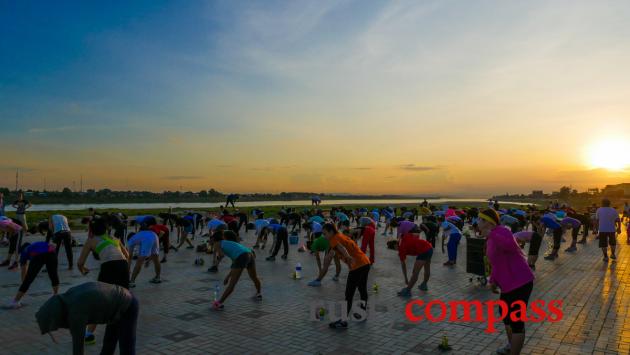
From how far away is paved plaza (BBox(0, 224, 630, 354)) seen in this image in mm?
6246

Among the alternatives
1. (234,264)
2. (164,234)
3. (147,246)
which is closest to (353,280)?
(234,264)

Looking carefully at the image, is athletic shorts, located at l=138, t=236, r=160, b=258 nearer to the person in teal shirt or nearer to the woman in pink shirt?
the person in teal shirt

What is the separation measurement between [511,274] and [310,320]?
12.4 ft

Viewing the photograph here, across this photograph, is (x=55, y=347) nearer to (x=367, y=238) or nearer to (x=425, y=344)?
(x=425, y=344)

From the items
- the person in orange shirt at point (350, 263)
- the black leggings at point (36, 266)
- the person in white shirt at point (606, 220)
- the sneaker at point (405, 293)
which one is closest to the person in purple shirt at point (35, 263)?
the black leggings at point (36, 266)

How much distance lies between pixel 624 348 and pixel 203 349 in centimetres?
625

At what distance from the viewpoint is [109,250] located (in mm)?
6480

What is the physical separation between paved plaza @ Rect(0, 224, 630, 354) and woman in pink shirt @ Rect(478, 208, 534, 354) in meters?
1.18

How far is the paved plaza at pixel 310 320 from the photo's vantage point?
6.25 m

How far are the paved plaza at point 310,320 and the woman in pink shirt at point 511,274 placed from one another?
1.18m

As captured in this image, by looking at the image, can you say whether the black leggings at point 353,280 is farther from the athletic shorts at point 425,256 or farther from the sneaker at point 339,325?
the athletic shorts at point 425,256

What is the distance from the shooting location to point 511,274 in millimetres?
5160

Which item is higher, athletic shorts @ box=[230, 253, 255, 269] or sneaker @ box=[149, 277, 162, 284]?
athletic shorts @ box=[230, 253, 255, 269]

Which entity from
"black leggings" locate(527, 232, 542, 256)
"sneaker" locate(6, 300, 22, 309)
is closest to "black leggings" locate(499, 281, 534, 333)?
"black leggings" locate(527, 232, 542, 256)
